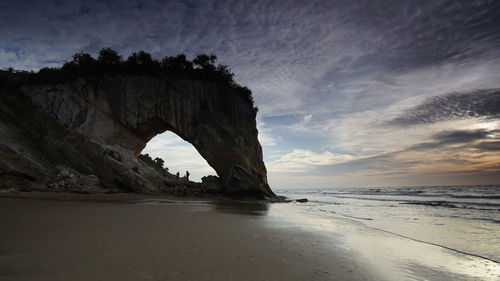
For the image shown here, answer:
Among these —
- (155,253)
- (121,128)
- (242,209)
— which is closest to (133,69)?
(121,128)

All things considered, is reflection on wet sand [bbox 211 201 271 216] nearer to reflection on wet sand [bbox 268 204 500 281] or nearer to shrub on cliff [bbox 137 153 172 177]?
reflection on wet sand [bbox 268 204 500 281]

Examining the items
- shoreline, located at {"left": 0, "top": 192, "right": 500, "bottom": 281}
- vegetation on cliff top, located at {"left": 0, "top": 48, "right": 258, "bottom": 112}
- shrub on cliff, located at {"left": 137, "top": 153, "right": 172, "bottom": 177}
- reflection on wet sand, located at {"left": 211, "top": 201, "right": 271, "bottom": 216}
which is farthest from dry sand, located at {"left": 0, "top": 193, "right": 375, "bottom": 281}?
shrub on cliff, located at {"left": 137, "top": 153, "right": 172, "bottom": 177}

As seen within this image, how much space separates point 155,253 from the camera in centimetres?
468

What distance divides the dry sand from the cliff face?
13.5 metres

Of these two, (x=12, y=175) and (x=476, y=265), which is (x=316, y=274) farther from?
(x=12, y=175)

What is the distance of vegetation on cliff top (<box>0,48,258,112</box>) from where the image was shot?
22.6m

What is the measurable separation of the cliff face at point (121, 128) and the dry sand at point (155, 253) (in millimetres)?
13531

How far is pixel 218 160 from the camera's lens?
25.8m

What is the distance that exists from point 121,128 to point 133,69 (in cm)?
627

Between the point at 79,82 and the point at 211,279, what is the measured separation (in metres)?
25.7

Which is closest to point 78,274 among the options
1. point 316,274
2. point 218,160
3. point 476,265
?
point 316,274

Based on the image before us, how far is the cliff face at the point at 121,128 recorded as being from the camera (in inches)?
784

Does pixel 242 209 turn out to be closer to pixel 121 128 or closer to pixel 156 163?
pixel 121 128

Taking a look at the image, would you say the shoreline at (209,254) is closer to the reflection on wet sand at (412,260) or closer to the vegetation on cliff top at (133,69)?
the reflection on wet sand at (412,260)
